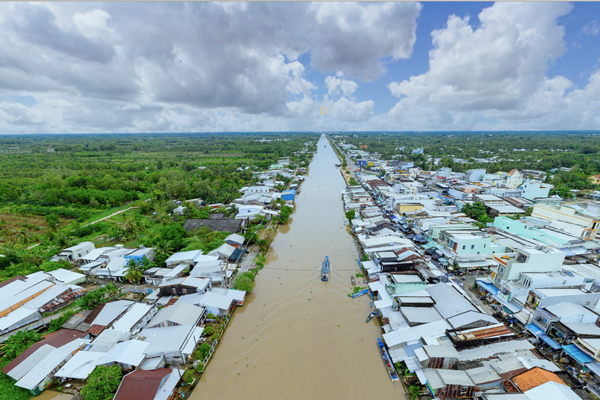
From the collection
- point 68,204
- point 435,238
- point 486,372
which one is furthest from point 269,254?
point 68,204

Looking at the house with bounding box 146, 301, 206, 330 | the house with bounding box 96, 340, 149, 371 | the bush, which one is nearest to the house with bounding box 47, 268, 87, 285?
the house with bounding box 146, 301, 206, 330

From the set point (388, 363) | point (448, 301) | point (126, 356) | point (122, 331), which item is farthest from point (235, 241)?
point (448, 301)

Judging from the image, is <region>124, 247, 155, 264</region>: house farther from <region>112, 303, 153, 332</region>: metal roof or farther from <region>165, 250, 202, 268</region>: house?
<region>112, 303, 153, 332</region>: metal roof

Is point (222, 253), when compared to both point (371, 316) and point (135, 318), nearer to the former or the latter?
point (135, 318)

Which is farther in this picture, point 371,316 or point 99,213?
point 99,213

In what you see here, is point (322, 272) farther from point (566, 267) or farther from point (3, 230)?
point (3, 230)
